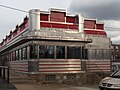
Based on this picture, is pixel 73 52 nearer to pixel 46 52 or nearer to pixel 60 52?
pixel 60 52

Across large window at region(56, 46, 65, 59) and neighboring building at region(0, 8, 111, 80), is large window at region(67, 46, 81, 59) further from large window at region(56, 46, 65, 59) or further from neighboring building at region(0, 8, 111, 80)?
large window at region(56, 46, 65, 59)

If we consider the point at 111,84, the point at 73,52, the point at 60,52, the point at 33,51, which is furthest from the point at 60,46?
the point at 111,84

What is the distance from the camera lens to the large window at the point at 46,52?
76.2 ft

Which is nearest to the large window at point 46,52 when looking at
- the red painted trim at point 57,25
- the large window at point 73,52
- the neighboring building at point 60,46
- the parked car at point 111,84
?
the neighboring building at point 60,46

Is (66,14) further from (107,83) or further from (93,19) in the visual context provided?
(107,83)

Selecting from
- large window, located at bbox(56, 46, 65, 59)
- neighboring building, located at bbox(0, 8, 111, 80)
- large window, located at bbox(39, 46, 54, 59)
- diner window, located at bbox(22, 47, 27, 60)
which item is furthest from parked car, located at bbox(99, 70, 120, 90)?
diner window, located at bbox(22, 47, 27, 60)

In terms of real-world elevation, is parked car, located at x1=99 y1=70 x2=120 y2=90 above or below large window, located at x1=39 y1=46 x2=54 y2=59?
below

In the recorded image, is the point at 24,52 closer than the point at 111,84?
No

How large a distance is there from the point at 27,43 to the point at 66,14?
4.03 m

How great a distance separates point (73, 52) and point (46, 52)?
248cm

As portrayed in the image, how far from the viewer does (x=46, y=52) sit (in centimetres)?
2338

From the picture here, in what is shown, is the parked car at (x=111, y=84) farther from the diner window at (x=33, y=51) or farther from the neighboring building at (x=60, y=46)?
the diner window at (x=33, y=51)

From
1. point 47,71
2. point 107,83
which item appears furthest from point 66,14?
point 107,83

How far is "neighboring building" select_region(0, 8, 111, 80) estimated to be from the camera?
22984 millimetres
